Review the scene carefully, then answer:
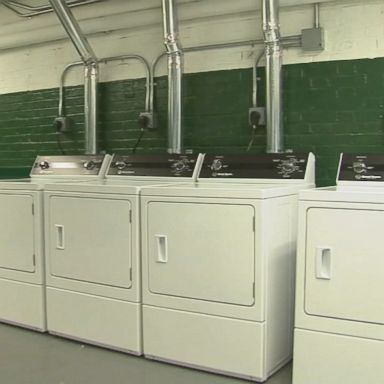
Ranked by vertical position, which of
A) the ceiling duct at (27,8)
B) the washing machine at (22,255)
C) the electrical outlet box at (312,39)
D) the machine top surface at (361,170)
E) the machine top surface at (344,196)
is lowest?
the washing machine at (22,255)

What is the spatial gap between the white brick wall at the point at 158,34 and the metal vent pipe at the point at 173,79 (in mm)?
174

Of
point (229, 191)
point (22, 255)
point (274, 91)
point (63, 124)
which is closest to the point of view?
point (229, 191)

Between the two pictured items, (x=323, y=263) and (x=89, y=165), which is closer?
(x=323, y=263)

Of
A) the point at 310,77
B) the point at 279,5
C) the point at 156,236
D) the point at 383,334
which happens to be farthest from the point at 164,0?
the point at 383,334

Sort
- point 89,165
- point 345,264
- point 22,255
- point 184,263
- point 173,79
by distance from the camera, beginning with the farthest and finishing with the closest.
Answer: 1. point 89,165
2. point 173,79
3. point 22,255
4. point 184,263
5. point 345,264

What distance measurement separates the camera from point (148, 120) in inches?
177

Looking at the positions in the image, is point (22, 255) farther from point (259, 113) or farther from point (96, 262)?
point (259, 113)

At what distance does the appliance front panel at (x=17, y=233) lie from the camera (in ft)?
12.7

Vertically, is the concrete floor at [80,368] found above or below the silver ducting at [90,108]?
below

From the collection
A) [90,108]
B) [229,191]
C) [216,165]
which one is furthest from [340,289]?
[90,108]

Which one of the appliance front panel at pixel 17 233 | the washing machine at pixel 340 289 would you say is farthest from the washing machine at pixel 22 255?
the washing machine at pixel 340 289

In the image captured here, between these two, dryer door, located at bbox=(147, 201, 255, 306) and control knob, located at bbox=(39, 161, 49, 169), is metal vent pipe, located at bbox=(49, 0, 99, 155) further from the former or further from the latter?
dryer door, located at bbox=(147, 201, 255, 306)

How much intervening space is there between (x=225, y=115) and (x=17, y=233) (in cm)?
184

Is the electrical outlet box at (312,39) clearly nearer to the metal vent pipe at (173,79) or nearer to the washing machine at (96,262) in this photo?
the metal vent pipe at (173,79)
